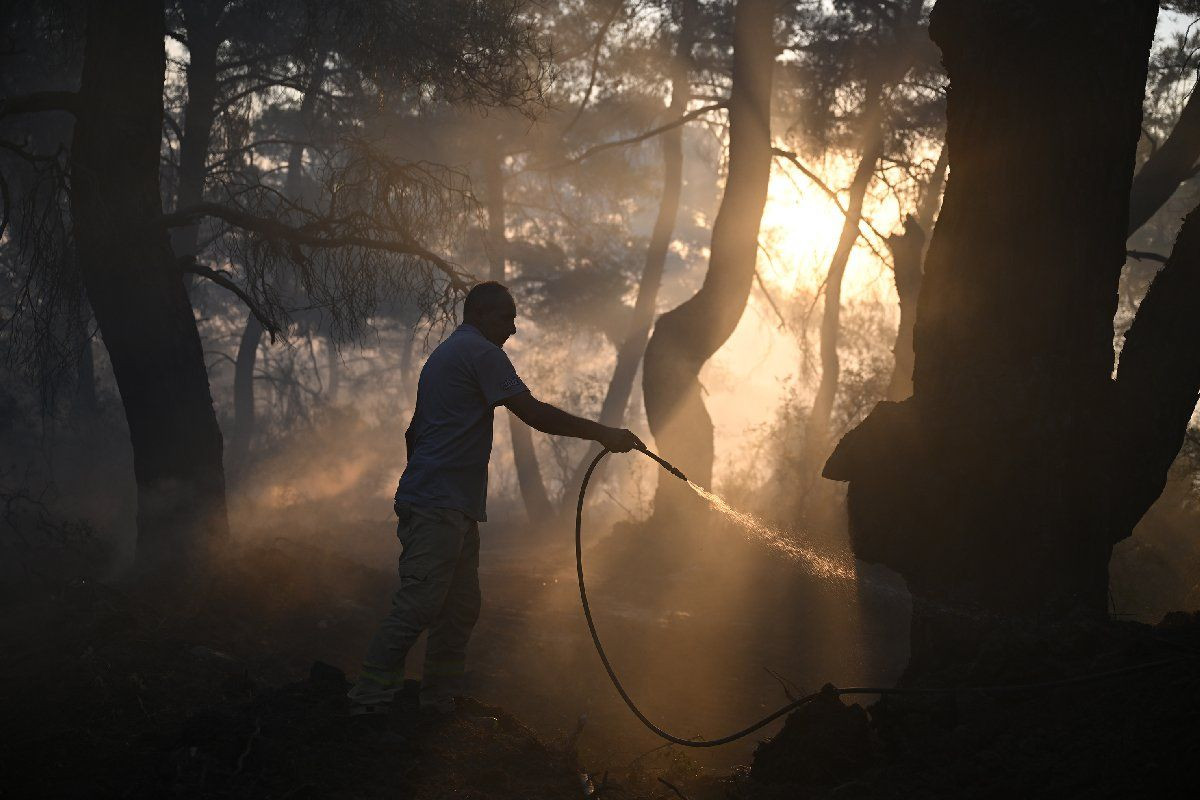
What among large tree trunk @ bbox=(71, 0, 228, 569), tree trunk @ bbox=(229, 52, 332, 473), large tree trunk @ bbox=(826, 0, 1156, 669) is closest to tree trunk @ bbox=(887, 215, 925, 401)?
large tree trunk @ bbox=(826, 0, 1156, 669)

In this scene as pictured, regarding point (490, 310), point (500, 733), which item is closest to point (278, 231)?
point (490, 310)

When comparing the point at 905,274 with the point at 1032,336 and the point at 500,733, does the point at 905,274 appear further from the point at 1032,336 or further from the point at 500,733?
the point at 500,733

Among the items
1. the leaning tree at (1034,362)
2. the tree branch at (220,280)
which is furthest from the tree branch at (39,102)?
the leaning tree at (1034,362)

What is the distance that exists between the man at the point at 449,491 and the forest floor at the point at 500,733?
0.90 ft

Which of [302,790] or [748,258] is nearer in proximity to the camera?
[302,790]

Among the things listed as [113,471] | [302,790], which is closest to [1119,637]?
[302,790]

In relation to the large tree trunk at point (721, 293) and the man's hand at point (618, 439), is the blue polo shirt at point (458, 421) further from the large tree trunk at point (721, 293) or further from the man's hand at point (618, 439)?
the large tree trunk at point (721, 293)

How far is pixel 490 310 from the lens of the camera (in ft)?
17.0

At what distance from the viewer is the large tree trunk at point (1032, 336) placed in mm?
4934

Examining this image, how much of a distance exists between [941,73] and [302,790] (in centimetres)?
1478

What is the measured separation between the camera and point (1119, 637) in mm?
4250

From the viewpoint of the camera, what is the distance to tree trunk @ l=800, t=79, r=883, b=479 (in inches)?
622

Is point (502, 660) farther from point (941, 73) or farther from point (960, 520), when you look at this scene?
point (941, 73)

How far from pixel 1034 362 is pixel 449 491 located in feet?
9.81
